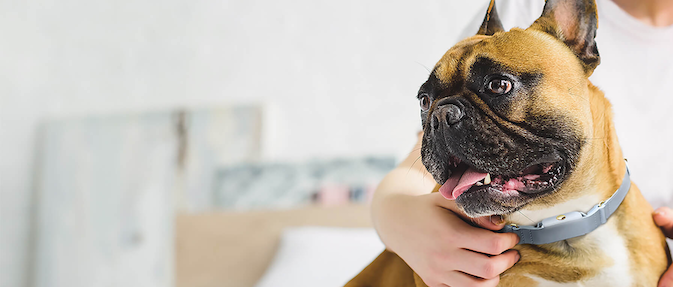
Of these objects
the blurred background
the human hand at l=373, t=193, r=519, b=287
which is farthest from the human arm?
the blurred background

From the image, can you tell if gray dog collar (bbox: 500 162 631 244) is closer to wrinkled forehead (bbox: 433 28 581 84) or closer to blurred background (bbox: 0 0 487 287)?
wrinkled forehead (bbox: 433 28 581 84)

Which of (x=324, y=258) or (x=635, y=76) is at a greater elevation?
(x=635, y=76)

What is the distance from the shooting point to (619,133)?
52 cm

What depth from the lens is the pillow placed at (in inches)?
52.3

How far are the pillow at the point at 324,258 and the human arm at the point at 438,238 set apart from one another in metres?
0.69

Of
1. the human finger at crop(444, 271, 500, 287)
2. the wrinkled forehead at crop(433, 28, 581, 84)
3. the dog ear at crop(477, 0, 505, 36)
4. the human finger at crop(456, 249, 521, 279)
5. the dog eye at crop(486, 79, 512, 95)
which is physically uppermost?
the dog ear at crop(477, 0, 505, 36)

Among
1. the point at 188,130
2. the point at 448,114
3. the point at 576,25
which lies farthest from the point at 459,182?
the point at 188,130

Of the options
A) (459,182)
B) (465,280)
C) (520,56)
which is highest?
(520,56)

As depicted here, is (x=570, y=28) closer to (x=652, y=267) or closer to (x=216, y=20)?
(x=652, y=267)

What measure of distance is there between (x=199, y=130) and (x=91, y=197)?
75 centimetres

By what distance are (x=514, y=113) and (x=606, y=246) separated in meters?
0.19

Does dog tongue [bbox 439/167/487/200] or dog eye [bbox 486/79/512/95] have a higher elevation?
dog eye [bbox 486/79/512/95]

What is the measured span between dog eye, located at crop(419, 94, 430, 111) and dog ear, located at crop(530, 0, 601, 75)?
12 cm

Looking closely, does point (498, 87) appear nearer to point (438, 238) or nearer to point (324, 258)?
point (438, 238)
